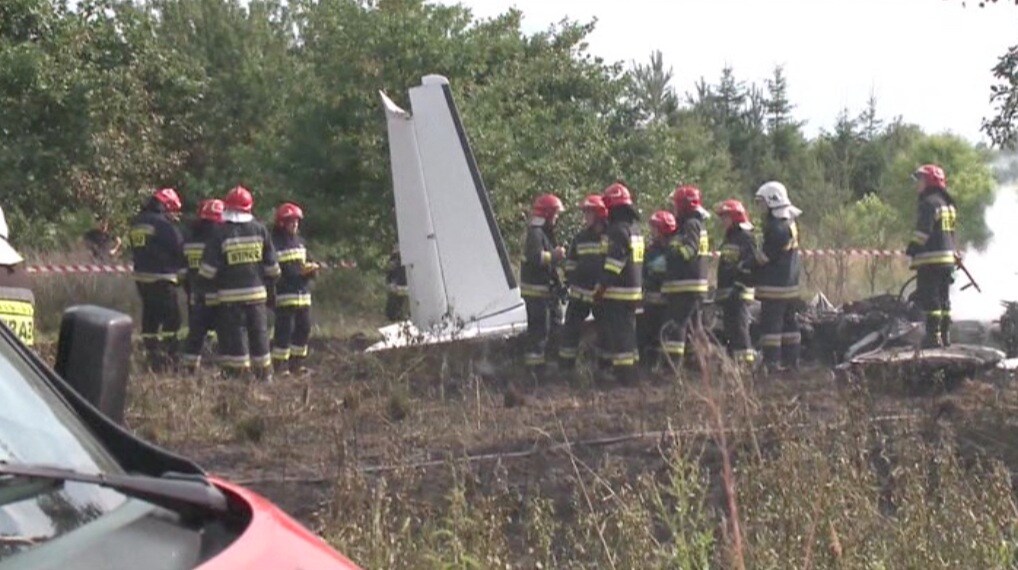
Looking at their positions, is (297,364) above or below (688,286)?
below

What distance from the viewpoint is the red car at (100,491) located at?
2.52 meters

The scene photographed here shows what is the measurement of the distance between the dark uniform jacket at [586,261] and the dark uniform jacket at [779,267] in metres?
1.39

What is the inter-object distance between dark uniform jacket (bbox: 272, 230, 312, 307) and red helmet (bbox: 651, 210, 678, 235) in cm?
327

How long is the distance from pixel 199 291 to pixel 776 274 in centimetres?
512

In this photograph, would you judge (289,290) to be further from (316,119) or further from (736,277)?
(316,119)

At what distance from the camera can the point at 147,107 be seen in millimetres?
25953

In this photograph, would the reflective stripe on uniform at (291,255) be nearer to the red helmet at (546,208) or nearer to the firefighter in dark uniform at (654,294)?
the red helmet at (546,208)

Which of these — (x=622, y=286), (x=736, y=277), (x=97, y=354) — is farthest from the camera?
(x=736, y=277)

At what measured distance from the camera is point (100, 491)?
2.71m

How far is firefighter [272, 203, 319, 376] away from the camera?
15.6 meters

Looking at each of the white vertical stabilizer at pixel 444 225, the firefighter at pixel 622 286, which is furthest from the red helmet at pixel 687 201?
the white vertical stabilizer at pixel 444 225

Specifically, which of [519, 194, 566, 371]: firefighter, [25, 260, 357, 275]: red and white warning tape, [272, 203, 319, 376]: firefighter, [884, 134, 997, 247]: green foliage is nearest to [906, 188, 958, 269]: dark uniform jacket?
[519, 194, 566, 371]: firefighter

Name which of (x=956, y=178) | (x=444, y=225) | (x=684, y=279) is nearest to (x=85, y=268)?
(x=444, y=225)

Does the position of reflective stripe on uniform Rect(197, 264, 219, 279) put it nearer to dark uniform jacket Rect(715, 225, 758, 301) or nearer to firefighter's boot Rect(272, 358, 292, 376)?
firefighter's boot Rect(272, 358, 292, 376)
